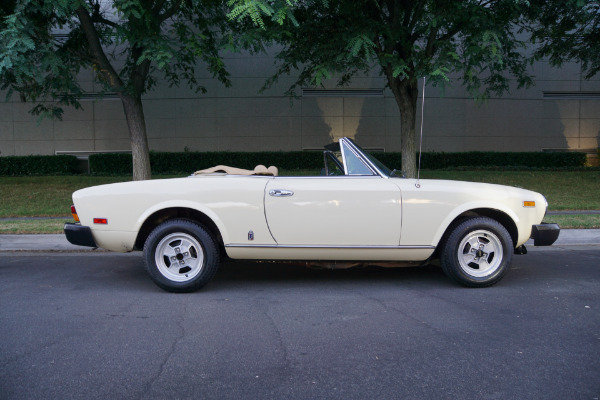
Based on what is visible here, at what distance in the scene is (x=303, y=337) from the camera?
3.95 meters

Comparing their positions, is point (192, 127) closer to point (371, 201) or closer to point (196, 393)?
point (371, 201)

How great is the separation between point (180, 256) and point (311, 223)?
1.36m

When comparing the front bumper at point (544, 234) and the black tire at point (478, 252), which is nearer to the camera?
the black tire at point (478, 252)

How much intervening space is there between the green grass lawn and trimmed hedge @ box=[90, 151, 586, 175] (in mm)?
1916

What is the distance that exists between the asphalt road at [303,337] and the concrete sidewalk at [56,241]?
1864 mm

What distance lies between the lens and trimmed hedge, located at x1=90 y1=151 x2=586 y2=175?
18422mm

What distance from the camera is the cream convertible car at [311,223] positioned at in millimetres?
5180

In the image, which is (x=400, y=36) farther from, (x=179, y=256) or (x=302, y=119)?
→ (x=302, y=119)

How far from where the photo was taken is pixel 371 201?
5.18m

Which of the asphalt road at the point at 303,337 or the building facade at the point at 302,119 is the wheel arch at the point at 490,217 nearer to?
the asphalt road at the point at 303,337

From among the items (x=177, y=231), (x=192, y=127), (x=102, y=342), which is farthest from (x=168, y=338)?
(x=192, y=127)

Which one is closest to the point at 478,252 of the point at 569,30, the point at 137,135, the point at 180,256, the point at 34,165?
the point at 180,256

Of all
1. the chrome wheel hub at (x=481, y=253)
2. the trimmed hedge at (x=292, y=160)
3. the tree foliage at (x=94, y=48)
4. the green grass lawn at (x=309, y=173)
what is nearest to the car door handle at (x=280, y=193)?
the chrome wheel hub at (x=481, y=253)

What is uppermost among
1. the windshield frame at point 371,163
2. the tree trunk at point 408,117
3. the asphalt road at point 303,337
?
the tree trunk at point 408,117
